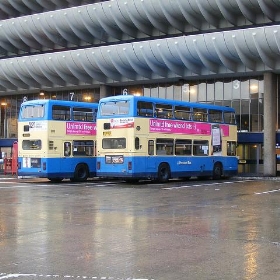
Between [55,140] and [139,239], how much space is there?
61.4ft

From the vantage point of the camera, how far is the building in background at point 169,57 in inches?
1350

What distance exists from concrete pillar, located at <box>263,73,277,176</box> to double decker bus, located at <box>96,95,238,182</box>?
498 cm

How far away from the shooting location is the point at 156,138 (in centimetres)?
2716

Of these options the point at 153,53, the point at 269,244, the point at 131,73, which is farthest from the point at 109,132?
the point at 269,244

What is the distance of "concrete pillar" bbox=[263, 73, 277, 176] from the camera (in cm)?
3478

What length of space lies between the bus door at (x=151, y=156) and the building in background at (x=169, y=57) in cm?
1003

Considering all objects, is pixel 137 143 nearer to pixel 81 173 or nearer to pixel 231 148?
pixel 81 173

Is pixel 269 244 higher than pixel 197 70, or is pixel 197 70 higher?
pixel 197 70

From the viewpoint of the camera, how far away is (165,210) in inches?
594

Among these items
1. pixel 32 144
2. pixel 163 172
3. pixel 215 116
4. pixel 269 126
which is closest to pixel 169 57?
pixel 215 116

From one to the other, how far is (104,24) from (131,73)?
4.44 m

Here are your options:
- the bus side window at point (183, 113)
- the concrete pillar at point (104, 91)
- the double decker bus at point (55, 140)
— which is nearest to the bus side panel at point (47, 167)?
the double decker bus at point (55, 140)

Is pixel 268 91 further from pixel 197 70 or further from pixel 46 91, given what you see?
pixel 46 91

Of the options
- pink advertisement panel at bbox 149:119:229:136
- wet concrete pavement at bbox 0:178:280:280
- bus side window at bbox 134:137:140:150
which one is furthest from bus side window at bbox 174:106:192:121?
wet concrete pavement at bbox 0:178:280:280
